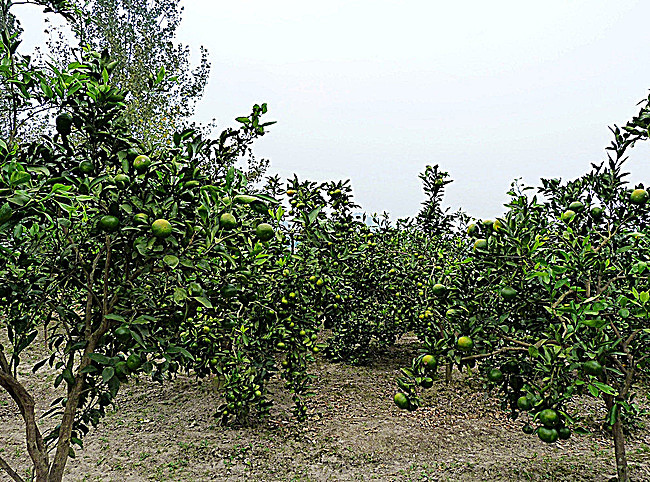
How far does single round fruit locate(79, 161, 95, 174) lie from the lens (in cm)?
176

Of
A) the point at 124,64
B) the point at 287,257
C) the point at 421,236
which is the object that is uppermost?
the point at 124,64

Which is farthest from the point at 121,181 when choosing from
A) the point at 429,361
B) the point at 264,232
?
the point at 429,361

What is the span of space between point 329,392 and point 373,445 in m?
1.26

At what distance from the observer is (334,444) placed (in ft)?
12.5

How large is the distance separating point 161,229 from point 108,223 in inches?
8.4

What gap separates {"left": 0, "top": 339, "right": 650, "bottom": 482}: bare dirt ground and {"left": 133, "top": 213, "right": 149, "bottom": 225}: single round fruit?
2.32 metres

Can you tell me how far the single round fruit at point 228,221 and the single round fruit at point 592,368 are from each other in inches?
57.0

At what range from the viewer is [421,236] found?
5.29 meters

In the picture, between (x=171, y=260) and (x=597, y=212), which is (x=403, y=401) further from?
(x=597, y=212)

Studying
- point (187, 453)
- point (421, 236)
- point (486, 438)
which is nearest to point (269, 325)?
point (187, 453)

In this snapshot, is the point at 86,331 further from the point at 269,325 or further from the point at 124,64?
the point at 124,64

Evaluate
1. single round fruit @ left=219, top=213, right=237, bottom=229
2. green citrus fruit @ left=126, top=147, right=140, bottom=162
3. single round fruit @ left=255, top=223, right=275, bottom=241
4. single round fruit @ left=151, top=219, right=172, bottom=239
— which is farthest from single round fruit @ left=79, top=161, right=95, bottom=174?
single round fruit @ left=255, top=223, right=275, bottom=241

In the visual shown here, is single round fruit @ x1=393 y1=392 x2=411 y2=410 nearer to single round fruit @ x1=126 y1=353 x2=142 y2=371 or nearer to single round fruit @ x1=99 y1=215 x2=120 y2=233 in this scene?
single round fruit @ x1=126 y1=353 x2=142 y2=371

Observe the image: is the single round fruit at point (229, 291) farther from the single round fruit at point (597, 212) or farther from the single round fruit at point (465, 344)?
the single round fruit at point (597, 212)
